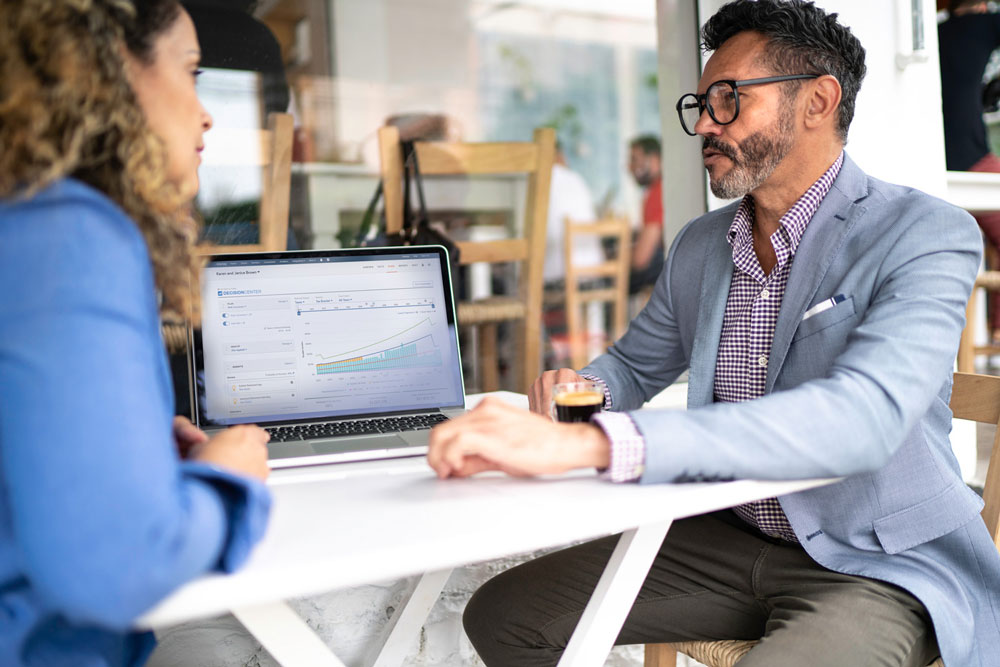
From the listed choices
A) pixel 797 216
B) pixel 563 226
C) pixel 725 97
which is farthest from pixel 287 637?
pixel 563 226

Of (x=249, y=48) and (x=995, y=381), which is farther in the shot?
(x=249, y=48)

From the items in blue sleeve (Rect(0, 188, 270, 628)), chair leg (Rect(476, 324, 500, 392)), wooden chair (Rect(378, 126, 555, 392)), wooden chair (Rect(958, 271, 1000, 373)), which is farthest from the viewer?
chair leg (Rect(476, 324, 500, 392))

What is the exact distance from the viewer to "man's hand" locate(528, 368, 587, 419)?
1.31 metres

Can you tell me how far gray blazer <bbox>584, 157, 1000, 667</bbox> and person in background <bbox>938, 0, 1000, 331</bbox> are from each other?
2.49 m

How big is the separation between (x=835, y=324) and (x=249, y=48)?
8.68 feet

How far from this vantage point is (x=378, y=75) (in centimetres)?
603

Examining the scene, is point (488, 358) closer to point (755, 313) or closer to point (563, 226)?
point (563, 226)

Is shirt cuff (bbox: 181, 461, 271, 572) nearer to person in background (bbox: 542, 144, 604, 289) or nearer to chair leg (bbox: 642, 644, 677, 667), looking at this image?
chair leg (bbox: 642, 644, 677, 667)

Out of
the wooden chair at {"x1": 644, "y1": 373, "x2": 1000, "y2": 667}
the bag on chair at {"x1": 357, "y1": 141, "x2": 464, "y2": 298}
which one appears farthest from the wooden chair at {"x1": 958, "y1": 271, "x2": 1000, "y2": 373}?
the wooden chair at {"x1": 644, "y1": 373, "x2": 1000, "y2": 667}

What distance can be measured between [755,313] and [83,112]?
980 mm

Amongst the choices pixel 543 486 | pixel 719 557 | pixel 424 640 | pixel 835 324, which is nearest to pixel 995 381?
pixel 835 324

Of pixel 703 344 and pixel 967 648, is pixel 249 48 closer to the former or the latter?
pixel 703 344

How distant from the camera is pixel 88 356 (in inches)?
24.2

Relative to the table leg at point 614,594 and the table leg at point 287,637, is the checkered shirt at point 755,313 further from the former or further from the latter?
the table leg at point 287,637
